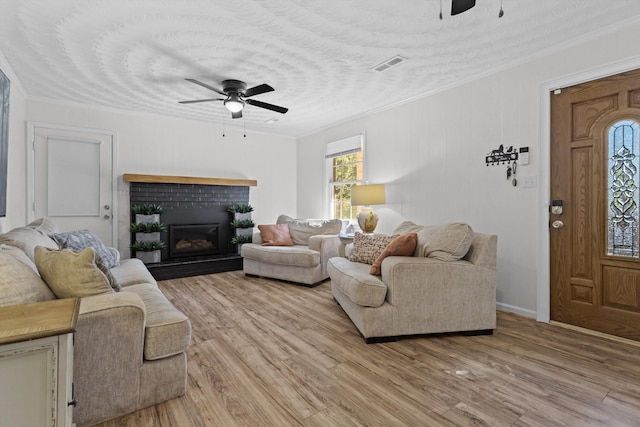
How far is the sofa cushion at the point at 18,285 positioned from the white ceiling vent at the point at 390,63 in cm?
310

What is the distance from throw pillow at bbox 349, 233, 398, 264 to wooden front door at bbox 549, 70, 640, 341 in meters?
1.48

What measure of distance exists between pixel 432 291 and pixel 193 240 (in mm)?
4028

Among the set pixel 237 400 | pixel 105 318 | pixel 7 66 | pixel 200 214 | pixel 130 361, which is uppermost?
pixel 7 66

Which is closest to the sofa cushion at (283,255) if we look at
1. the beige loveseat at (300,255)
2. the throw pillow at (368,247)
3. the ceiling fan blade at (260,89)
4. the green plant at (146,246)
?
the beige loveseat at (300,255)

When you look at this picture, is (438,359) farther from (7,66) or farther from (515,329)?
(7,66)

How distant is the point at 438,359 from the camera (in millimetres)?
2164

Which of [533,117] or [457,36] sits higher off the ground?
[457,36]

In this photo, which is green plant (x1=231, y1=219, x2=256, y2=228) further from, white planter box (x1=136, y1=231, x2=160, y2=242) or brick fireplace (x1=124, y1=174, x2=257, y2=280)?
white planter box (x1=136, y1=231, x2=160, y2=242)

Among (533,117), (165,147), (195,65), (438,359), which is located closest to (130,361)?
(438,359)

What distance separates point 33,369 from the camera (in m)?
0.94

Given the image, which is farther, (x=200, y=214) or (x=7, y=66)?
(x=200, y=214)

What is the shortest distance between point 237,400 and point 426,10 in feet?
9.24

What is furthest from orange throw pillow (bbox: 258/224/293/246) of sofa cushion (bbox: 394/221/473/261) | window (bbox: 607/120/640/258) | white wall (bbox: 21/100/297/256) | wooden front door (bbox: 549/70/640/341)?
window (bbox: 607/120/640/258)

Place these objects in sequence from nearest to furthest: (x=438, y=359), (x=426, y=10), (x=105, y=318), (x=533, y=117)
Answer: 1. (x=105, y=318)
2. (x=438, y=359)
3. (x=426, y=10)
4. (x=533, y=117)
